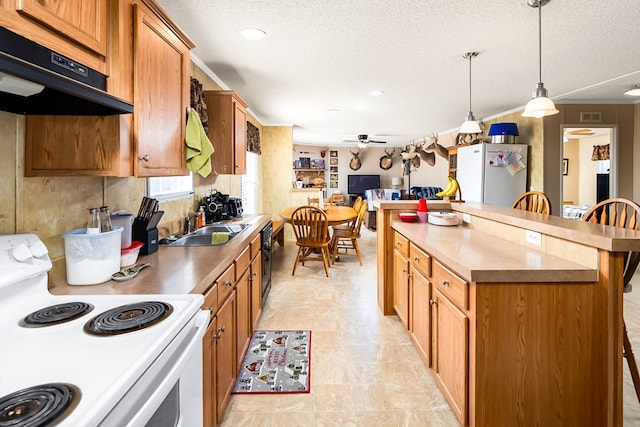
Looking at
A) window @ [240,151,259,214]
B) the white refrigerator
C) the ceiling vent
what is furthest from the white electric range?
the ceiling vent

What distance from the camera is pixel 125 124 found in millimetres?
1367

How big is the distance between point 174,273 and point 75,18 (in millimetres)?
997

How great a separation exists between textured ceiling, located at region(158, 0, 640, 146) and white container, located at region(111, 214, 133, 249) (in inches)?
54.7

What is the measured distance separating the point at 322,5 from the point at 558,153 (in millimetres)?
4275

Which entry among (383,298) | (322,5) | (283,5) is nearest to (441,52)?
(322,5)

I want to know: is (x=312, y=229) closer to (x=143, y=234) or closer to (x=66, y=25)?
(x=143, y=234)

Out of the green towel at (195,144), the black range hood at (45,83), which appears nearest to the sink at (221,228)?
the green towel at (195,144)

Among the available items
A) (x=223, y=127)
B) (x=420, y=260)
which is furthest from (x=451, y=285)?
(x=223, y=127)

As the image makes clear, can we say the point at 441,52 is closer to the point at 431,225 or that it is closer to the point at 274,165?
the point at 431,225

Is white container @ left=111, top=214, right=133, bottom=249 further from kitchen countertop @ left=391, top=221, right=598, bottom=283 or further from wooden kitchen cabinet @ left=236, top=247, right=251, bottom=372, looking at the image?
kitchen countertop @ left=391, top=221, right=598, bottom=283

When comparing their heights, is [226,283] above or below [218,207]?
below

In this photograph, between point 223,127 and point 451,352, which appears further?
point 223,127

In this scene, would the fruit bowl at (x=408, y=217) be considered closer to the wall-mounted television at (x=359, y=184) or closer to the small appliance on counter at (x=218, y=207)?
the small appliance on counter at (x=218, y=207)

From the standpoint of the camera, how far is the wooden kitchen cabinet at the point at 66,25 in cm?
89
